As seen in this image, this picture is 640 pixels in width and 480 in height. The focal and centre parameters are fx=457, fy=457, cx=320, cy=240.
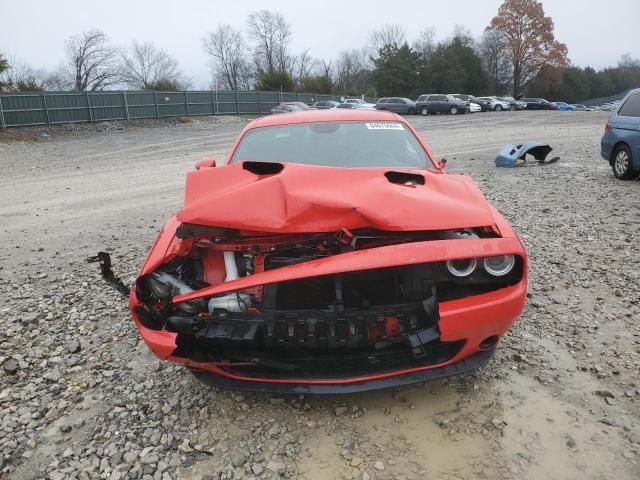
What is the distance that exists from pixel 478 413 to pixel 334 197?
4.48 feet

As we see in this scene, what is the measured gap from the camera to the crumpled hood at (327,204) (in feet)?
7.49

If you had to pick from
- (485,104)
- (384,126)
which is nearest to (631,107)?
(384,126)

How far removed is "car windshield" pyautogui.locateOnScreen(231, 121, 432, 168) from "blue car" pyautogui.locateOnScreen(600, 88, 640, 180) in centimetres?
575

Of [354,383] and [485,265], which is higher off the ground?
[485,265]

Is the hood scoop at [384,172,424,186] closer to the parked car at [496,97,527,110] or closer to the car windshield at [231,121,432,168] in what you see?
the car windshield at [231,121,432,168]

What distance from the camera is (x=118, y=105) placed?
90.5ft

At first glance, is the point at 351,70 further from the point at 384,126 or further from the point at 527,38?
the point at 384,126

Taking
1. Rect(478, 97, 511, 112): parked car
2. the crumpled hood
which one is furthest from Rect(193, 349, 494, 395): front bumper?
Rect(478, 97, 511, 112): parked car

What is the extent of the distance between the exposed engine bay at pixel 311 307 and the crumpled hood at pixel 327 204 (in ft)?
0.35

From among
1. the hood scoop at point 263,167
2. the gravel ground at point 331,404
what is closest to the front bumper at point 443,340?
the gravel ground at point 331,404

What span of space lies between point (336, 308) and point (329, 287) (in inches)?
9.2

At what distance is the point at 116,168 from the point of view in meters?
12.5

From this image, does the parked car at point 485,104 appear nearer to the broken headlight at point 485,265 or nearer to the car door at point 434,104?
the car door at point 434,104

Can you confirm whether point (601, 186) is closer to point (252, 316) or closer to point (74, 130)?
point (252, 316)
